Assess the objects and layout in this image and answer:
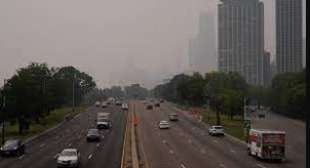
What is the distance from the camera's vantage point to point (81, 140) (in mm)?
63312

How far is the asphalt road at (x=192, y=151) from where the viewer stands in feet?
126

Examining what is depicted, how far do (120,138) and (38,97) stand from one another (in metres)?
18.7

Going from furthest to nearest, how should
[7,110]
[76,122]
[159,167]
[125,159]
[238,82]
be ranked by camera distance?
[238,82] → [76,122] → [7,110] → [125,159] → [159,167]

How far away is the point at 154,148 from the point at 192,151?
4710 millimetres

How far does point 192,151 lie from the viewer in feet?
163

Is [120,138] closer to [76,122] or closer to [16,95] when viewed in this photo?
[16,95]

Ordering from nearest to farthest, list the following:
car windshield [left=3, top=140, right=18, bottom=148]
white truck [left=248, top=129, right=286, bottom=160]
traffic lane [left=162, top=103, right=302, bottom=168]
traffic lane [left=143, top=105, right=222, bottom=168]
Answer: traffic lane [left=143, top=105, right=222, bottom=168] → traffic lane [left=162, top=103, right=302, bottom=168] → white truck [left=248, top=129, right=286, bottom=160] → car windshield [left=3, top=140, right=18, bottom=148]

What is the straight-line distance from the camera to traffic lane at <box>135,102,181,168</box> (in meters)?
38.7

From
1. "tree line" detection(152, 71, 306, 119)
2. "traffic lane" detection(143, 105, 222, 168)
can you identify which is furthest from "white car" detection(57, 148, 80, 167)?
"tree line" detection(152, 71, 306, 119)

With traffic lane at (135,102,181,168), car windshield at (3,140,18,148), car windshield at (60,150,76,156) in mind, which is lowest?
traffic lane at (135,102,181,168)

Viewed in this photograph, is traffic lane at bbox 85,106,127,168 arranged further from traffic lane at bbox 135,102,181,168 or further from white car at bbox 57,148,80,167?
Result: traffic lane at bbox 135,102,181,168

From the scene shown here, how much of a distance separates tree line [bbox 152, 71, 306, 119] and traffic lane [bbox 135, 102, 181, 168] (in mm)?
18709
